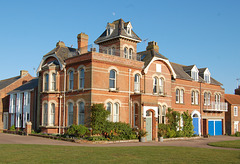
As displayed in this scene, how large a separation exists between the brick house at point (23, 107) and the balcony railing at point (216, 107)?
75.1 feet

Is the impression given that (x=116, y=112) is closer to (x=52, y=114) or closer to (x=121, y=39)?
(x=52, y=114)

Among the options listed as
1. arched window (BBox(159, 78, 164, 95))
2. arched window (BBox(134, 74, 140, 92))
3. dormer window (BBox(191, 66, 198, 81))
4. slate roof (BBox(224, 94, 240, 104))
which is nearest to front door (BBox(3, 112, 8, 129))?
arched window (BBox(134, 74, 140, 92))

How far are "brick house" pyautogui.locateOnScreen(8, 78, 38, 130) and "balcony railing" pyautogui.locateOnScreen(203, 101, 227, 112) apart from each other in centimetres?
2289

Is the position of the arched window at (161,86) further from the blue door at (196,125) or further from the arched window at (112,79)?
the blue door at (196,125)

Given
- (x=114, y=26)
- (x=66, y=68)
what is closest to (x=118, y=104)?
(x=66, y=68)

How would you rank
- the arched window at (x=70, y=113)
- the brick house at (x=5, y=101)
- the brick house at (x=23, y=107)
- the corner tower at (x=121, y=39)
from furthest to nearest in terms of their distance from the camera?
the brick house at (x=5, y=101), the brick house at (x=23, y=107), the corner tower at (x=121, y=39), the arched window at (x=70, y=113)

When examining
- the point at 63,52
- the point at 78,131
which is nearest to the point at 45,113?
the point at 63,52

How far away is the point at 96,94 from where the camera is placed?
27.8 meters

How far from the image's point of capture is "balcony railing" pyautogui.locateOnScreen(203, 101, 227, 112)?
4197 centimetres

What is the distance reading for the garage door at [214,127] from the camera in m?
42.4

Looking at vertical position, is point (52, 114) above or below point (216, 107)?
below

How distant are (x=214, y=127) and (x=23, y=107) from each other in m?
26.8

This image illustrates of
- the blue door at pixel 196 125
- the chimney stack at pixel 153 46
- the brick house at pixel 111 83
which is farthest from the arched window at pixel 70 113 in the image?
the blue door at pixel 196 125

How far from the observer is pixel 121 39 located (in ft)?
109
